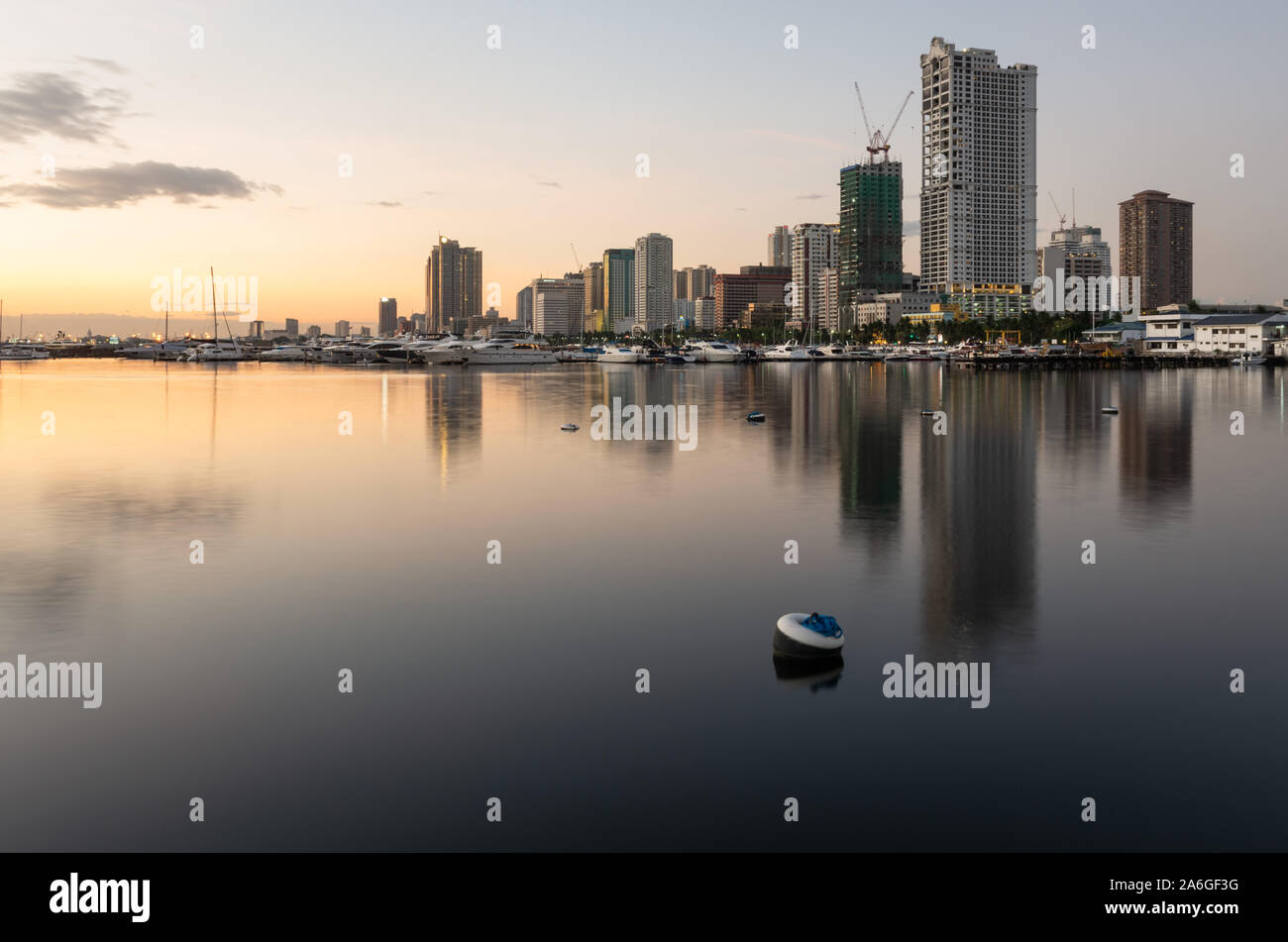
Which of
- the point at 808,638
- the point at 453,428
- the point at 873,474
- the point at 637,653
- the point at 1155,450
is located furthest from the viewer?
the point at 453,428

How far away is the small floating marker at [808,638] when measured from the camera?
22.3 m

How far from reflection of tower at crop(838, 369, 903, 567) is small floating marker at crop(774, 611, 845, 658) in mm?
9858

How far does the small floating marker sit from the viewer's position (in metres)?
22.3

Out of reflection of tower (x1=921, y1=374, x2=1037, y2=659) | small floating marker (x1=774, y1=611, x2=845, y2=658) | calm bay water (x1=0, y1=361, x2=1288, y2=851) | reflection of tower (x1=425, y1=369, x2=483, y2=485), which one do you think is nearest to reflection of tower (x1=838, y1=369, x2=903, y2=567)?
calm bay water (x1=0, y1=361, x2=1288, y2=851)

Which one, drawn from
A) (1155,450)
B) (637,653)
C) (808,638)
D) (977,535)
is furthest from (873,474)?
(637,653)

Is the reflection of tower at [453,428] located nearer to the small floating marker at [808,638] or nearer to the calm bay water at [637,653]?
the calm bay water at [637,653]

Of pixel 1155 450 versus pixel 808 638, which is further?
pixel 1155 450

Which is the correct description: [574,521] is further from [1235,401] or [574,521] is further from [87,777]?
[1235,401]

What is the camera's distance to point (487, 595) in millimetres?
28734

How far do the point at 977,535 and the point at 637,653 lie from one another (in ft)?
59.3

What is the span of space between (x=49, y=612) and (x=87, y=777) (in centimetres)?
1200

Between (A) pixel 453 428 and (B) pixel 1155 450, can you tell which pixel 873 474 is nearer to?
(B) pixel 1155 450

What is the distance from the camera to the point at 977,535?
120 ft
